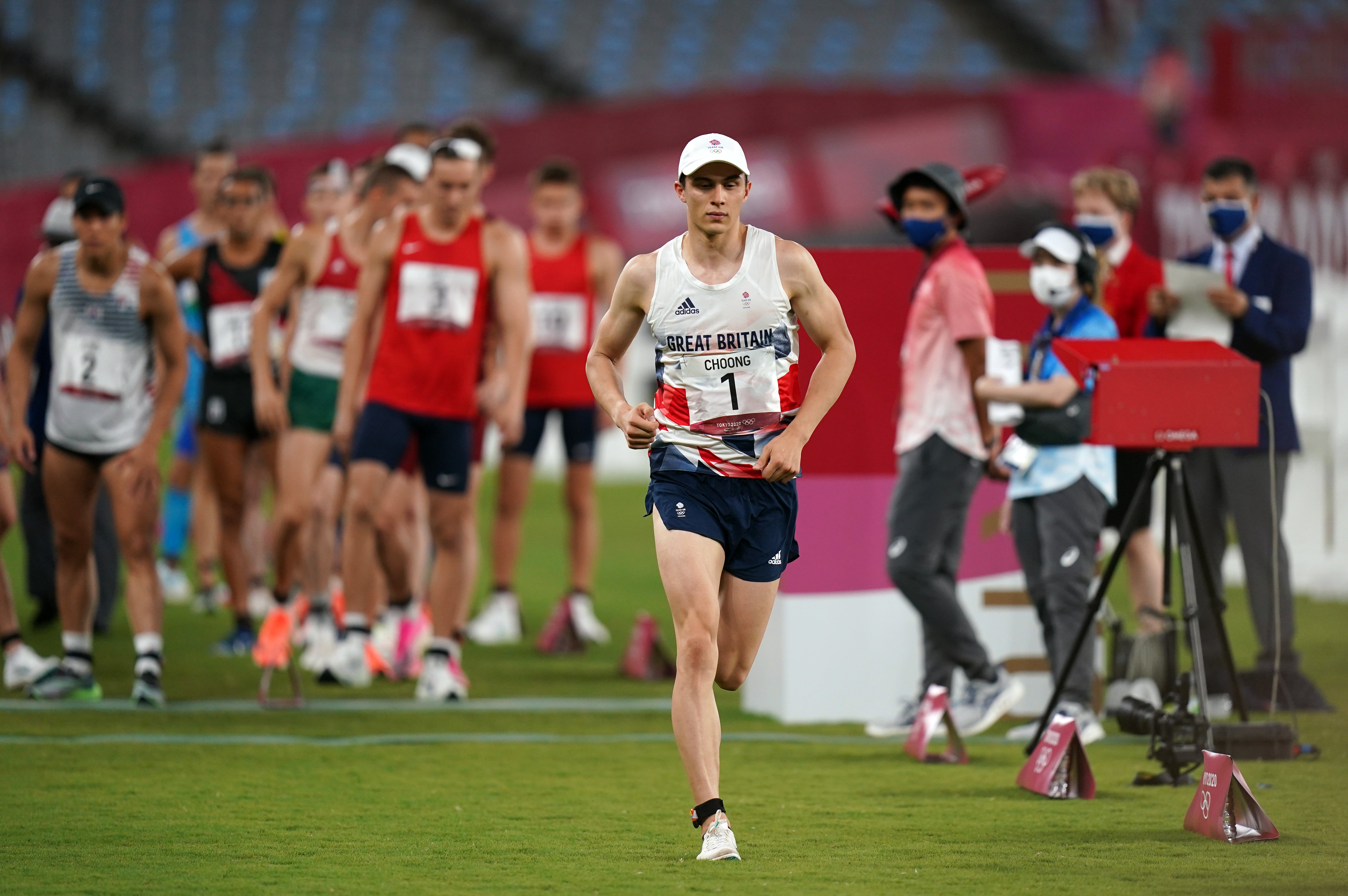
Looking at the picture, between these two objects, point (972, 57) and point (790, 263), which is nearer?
point (790, 263)

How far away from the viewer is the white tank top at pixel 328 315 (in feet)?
29.8

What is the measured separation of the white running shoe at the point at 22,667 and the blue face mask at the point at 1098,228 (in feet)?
15.7

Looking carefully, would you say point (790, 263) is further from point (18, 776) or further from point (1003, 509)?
point (18, 776)

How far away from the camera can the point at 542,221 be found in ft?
34.9

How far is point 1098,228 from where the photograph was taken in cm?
775

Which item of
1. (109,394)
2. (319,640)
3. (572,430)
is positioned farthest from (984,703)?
(109,394)

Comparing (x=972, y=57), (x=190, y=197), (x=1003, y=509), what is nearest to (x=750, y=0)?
(x=972, y=57)

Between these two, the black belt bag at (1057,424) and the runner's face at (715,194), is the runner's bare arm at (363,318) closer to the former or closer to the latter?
the black belt bag at (1057,424)

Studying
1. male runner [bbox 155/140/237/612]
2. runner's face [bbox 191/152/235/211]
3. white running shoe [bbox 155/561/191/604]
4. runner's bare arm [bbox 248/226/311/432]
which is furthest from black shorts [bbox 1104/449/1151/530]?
white running shoe [bbox 155/561/191/604]

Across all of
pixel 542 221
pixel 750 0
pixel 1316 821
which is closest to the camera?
pixel 1316 821

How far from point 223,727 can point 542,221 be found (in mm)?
4069

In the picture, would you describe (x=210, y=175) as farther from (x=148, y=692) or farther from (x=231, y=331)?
(x=148, y=692)

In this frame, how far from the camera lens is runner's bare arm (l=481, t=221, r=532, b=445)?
846 cm

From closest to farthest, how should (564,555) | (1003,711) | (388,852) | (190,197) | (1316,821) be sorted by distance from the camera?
(388,852) → (1316,821) → (1003,711) → (564,555) → (190,197)
